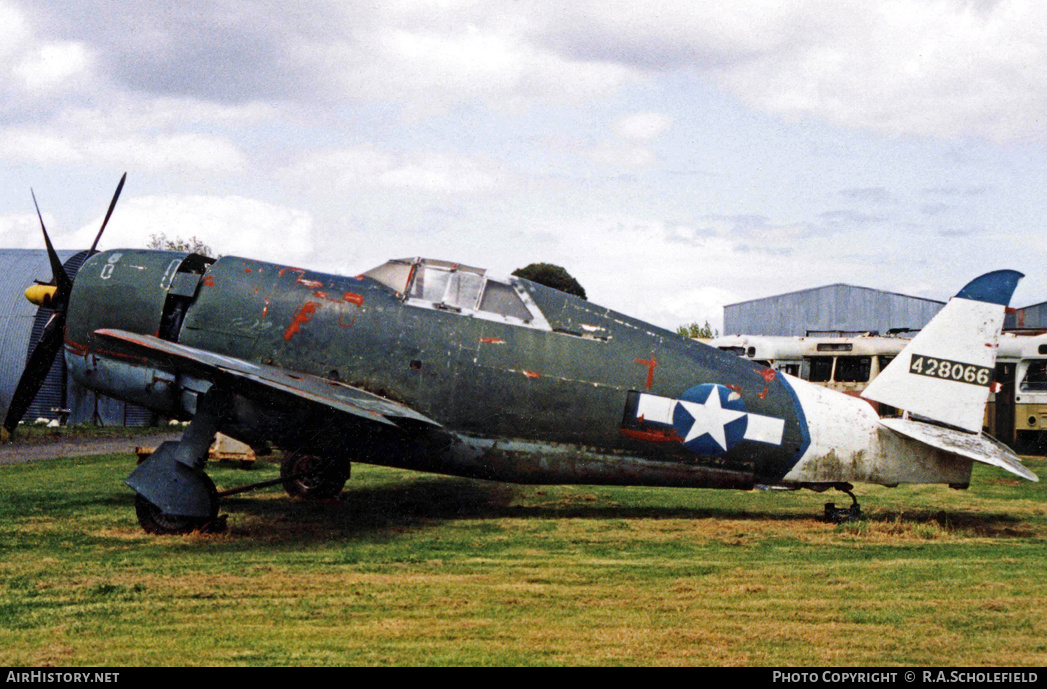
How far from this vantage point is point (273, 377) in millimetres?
8258

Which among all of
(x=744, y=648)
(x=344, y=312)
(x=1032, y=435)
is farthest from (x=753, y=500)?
(x=1032, y=435)

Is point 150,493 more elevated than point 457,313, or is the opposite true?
point 457,313

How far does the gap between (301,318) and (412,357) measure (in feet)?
4.30

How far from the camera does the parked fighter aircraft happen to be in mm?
9328

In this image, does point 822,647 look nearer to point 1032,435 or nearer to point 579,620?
point 579,620

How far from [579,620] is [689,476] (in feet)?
13.7

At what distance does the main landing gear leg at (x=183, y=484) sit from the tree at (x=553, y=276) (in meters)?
38.1

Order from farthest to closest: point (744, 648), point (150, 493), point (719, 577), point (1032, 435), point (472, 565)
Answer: point (1032, 435) → point (150, 493) → point (472, 565) → point (719, 577) → point (744, 648)

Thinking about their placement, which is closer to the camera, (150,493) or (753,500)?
(150,493)

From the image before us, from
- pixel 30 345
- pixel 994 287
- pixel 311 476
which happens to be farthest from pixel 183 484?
pixel 30 345

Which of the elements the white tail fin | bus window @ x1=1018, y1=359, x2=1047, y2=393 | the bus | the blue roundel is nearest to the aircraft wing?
the blue roundel

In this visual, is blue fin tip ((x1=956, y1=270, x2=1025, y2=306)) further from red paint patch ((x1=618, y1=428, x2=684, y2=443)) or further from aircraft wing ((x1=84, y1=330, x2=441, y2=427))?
aircraft wing ((x1=84, y1=330, x2=441, y2=427))

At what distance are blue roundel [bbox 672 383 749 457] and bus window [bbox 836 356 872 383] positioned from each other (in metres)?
12.9

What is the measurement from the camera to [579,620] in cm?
580
